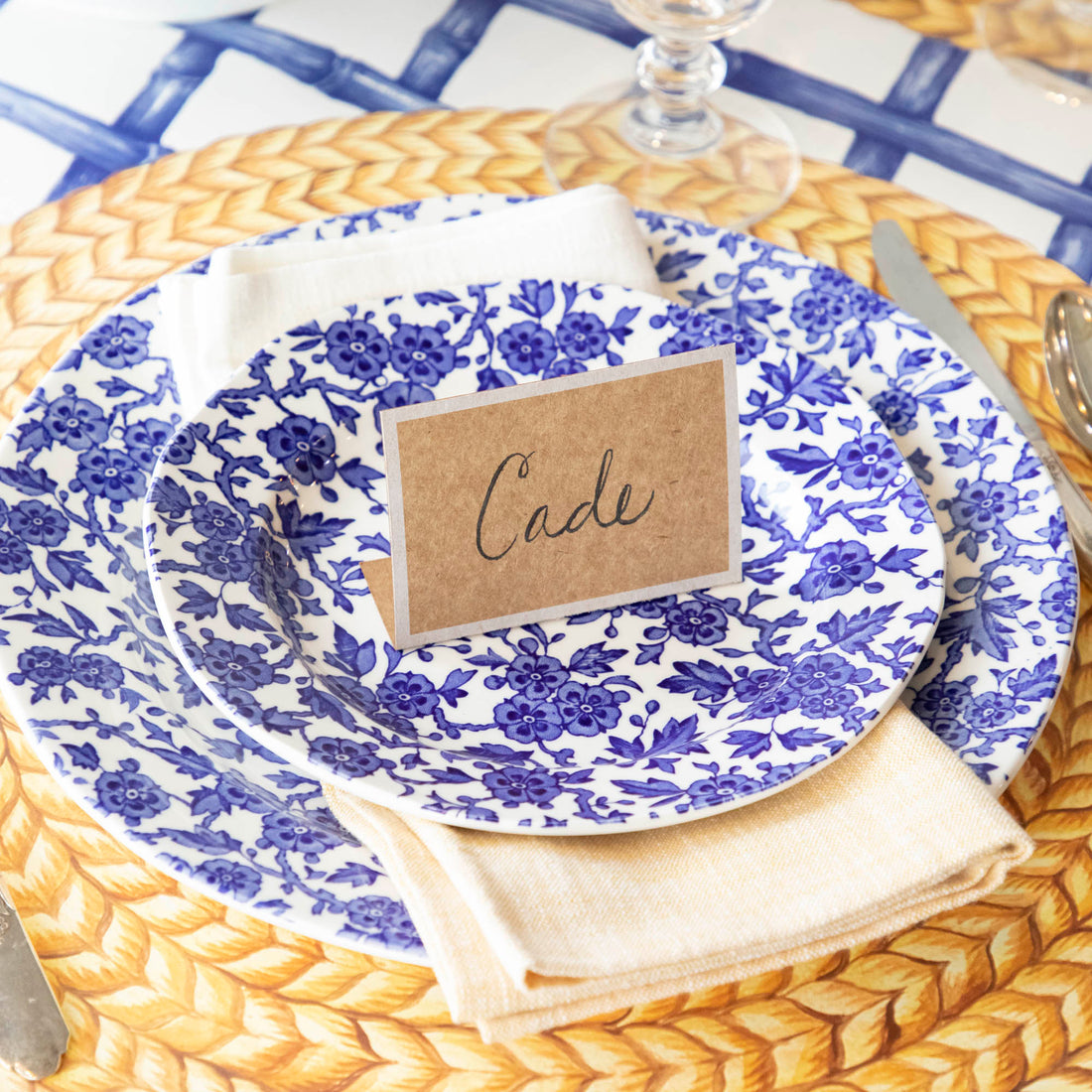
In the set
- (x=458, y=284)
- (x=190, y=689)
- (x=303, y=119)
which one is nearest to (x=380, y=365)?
(x=458, y=284)

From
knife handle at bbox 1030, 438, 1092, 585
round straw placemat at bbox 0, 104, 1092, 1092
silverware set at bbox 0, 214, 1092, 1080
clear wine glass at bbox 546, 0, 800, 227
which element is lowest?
round straw placemat at bbox 0, 104, 1092, 1092

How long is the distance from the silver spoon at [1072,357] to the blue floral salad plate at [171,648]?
4.6 inches

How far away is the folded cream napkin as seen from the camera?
0.77 meters

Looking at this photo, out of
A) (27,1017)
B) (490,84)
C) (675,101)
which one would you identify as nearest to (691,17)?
(675,101)

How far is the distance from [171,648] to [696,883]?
313mm

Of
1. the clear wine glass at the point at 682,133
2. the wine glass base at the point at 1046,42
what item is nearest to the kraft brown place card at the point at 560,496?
the clear wine glass at the point at 682,133

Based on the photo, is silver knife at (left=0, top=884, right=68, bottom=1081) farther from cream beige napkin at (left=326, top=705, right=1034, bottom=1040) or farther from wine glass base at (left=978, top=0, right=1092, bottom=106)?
wine glass base at (left=978, top=0, right=1092, bottom=106)

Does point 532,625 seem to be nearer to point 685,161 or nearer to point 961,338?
point 961,338

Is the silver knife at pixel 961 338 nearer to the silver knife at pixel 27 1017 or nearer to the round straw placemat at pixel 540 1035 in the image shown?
the round straw placemat at pixel 540 1035

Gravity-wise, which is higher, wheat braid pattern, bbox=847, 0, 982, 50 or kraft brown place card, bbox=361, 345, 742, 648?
wheat braid pattern, bbox=847, 0, 982, 50

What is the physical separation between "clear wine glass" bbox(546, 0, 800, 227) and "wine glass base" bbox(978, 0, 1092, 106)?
0.27 metres

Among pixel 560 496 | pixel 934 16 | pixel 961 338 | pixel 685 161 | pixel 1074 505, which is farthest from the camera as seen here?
pixel 934 16

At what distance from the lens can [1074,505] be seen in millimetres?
769

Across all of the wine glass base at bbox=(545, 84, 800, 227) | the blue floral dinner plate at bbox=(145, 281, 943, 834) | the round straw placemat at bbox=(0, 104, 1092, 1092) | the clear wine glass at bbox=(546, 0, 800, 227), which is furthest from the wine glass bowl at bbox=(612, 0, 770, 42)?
the round straw placemat at bbox=(0, 104, 1092, 1092)
